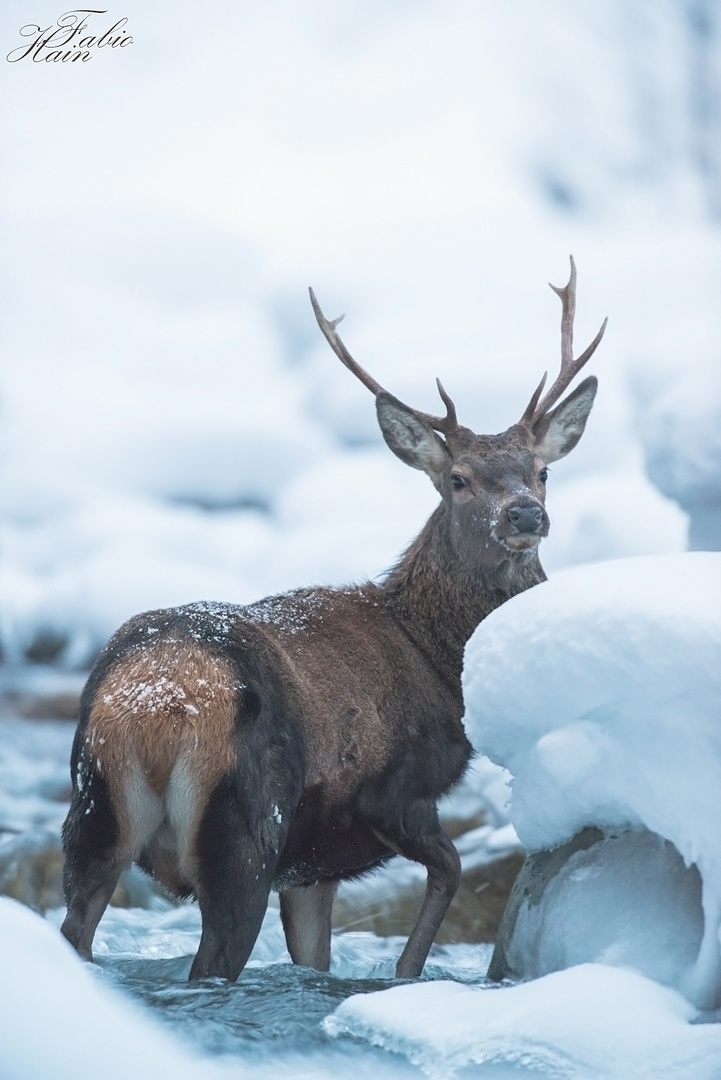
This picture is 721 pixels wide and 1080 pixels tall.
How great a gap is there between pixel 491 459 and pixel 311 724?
1726mm

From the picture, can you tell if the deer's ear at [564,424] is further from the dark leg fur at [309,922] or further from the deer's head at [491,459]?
the dark leg fur at [309,922]

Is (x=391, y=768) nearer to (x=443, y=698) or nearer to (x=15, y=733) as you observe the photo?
(x=443, y=698)

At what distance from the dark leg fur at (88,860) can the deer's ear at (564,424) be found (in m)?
3.03

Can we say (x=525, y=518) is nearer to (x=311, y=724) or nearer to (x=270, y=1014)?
(x=311, y=724)

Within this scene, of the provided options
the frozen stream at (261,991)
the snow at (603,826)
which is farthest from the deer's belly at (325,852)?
the snow at (603,826)

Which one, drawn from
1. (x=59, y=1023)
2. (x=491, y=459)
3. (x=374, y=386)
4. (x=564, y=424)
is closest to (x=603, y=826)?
(x=59, y=1023)

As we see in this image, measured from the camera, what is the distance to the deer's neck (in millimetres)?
6145

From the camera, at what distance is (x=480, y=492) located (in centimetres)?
625

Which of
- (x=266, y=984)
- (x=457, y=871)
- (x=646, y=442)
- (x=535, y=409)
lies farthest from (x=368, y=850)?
(x=646, y=442)

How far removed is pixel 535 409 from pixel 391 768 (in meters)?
2.19

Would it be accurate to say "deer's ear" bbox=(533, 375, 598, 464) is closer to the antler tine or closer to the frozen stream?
the antler tine

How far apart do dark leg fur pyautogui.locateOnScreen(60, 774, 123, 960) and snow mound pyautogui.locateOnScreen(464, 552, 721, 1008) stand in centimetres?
124

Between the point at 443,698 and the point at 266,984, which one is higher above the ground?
the point at 443,698

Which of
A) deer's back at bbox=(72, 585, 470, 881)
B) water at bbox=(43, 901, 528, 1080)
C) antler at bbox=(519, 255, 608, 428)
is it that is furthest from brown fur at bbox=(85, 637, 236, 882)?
antler at bbox=(519, 255, 608, 428)
